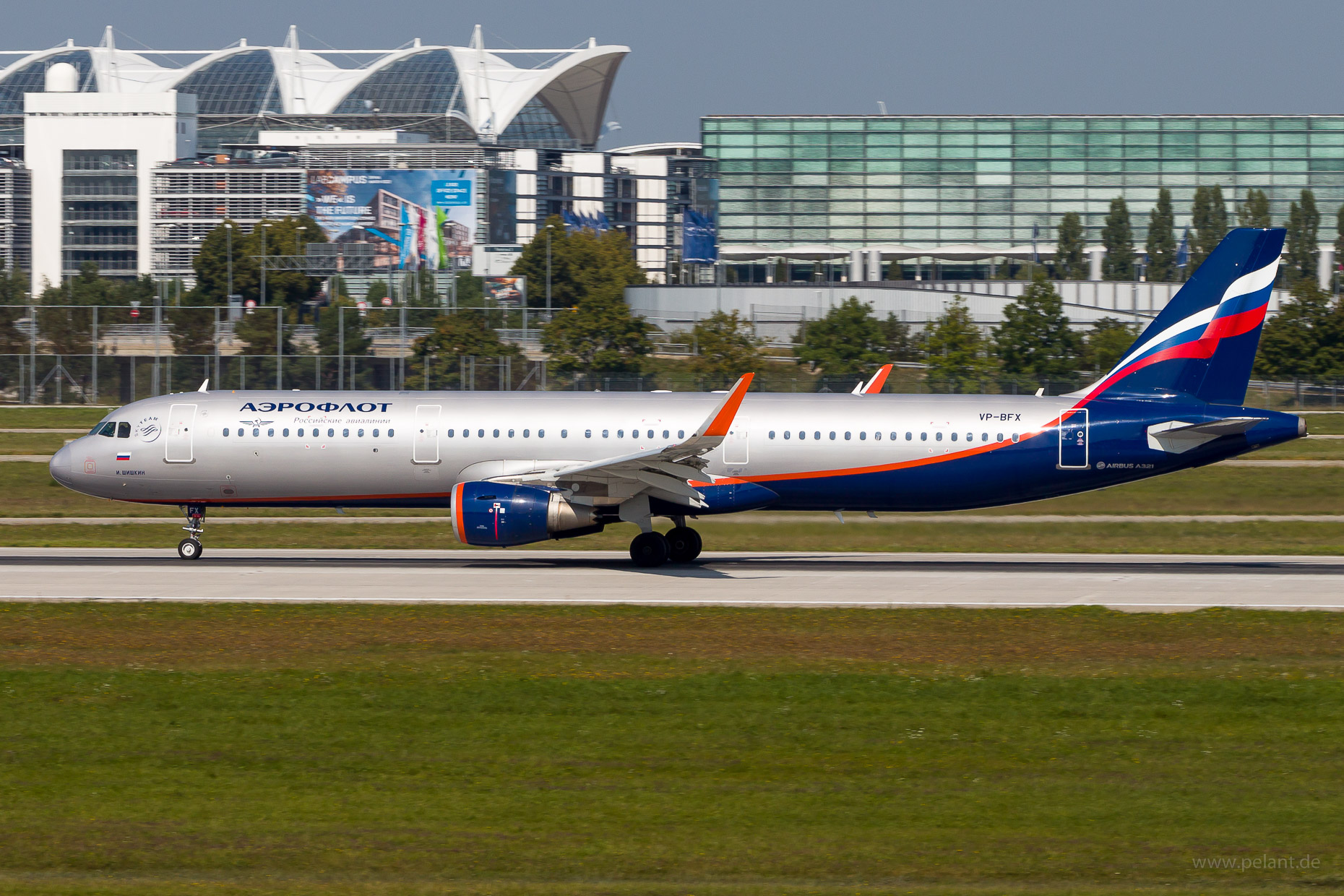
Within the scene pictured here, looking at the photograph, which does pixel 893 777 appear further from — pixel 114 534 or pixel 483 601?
pixel 114 534

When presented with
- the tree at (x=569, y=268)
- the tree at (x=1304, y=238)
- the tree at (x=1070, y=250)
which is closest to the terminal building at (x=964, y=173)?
the tree at (x=1070, y=250)

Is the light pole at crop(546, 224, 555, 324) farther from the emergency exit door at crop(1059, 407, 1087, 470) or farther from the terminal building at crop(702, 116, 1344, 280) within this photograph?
the emergency exit door at crop(1059, 407, 1087, 470)

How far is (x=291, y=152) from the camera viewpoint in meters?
172

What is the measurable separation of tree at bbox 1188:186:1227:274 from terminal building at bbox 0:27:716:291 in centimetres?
5993

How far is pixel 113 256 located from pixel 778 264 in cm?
8040

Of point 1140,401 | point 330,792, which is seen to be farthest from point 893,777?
point 1140,401

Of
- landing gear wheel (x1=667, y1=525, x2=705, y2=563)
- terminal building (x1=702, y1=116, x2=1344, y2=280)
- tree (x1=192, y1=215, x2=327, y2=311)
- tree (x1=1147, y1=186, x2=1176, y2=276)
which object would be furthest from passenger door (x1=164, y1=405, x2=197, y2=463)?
terminal building (x1=702, y1=116, x2=1344, y2=280)

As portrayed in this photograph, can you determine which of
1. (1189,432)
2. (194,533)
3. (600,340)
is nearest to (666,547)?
(194,533)

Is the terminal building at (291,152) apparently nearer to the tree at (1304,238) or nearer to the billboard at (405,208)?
the billboard at (405,208)

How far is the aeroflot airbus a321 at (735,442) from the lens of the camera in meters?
31.5

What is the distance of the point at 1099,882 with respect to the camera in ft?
39.4

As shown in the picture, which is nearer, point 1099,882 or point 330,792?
point 1099,882

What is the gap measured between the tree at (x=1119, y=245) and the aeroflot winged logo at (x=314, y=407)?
151 m

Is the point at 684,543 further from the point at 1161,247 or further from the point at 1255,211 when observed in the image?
the point at 1255,211
